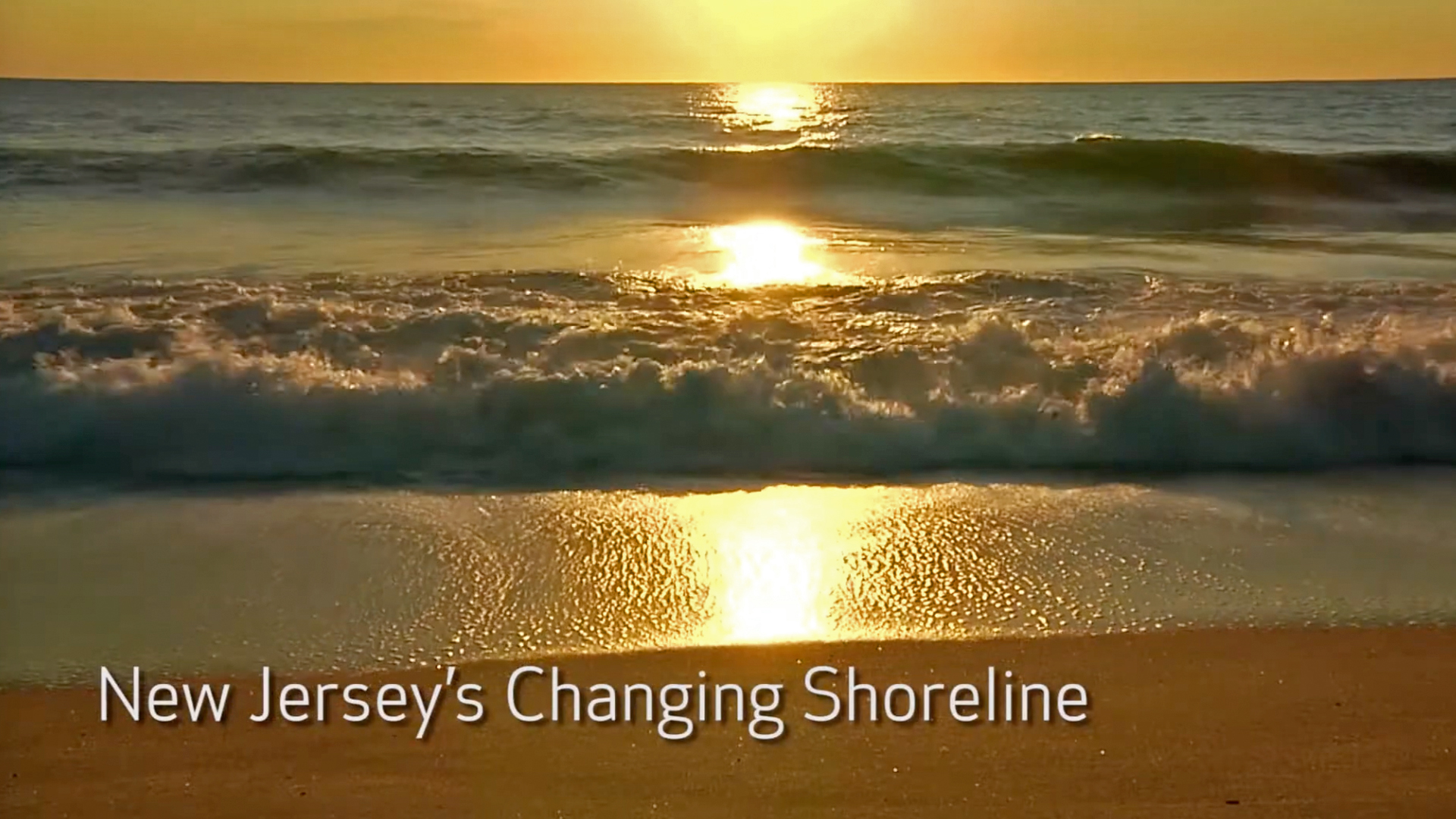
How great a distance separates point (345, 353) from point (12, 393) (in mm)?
1457

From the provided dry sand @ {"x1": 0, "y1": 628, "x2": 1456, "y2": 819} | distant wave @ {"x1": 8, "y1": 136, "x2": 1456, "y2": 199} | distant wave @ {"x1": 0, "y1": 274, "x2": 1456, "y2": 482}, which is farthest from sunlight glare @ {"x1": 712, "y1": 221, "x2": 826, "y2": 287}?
dry sand @ {"x1": 0, "y1": 628, "x2": 1456, "y2": 819}

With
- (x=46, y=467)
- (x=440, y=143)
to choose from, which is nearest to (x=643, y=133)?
(x=440, y=143)

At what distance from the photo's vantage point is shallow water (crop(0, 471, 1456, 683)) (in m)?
3.85

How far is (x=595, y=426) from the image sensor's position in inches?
237

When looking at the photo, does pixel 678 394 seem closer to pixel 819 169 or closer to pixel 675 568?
pixel 675 568

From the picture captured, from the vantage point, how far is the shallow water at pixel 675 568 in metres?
3.85

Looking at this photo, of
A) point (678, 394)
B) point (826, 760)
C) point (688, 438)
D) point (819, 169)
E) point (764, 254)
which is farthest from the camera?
point (819, 169)

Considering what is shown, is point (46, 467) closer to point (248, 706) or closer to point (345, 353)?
point (345, 353)

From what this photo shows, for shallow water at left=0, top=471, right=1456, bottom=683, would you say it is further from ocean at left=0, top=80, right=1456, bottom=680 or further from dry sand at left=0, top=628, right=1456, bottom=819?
dry sand at left=0, top=628, right=1456, bottom=819

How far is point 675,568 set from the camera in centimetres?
437

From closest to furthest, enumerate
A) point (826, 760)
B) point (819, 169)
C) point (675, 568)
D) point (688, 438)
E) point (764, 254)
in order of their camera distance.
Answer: point (826, 760), point (675, 568), point (688, 438), point (764, 254), point (819, 169)

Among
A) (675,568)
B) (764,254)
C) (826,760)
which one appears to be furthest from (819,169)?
(826,760)

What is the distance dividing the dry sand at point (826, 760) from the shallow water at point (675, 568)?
302mm

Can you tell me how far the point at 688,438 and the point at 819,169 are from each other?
12905mm
